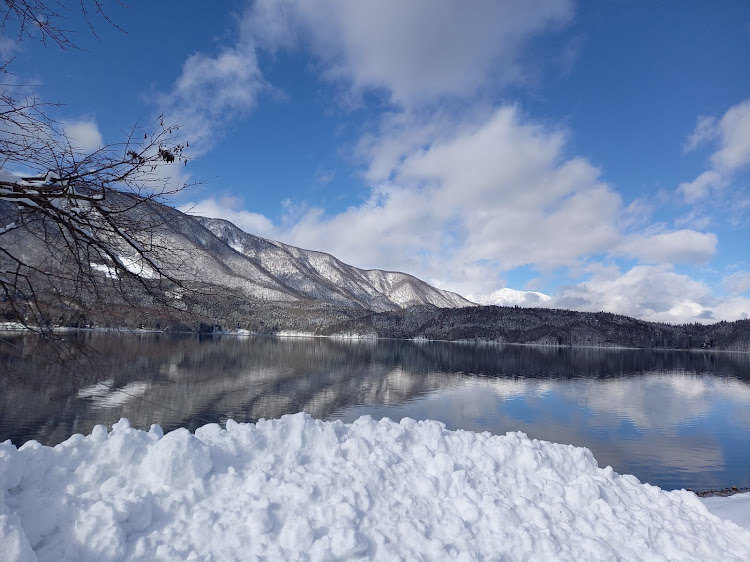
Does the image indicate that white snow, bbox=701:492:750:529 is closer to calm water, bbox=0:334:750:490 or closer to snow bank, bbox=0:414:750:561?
snow bank, bbox=0:414:750:561

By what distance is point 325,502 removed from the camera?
627 cm

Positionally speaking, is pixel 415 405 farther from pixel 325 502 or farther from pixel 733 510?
pixel 325 502

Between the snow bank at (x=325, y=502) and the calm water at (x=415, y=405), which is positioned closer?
the snow bank at (x=325, y=502)

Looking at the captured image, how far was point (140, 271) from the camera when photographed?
18.0 feet

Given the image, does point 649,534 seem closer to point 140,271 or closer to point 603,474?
point 603,474

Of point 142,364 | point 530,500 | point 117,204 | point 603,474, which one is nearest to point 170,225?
point 117,204

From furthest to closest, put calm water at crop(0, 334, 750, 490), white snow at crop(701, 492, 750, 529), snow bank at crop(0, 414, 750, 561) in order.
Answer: calm water at crop(0, 334, 750, 490), white snow at crop(701, 492, 750, 529), snow bank at crop(0, 414, 750, 561)

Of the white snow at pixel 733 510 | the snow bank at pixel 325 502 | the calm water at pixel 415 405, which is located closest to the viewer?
the snow bank at pixel 325 502

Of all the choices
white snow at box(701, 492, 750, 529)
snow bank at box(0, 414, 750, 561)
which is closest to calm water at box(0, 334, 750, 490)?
snow bank at box(0, 414, 750, 561)

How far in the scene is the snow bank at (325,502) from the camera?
5238 mm

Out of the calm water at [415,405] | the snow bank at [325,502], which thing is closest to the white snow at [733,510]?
the snow bank at [325,502]

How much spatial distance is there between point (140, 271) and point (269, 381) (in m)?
46.3

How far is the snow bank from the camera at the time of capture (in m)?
5.24

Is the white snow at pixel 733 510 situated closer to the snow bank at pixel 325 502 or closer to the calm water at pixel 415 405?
the snow bank at pixel 325 502
